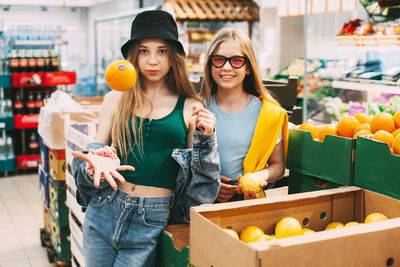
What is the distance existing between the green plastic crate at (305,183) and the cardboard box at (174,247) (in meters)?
0.50

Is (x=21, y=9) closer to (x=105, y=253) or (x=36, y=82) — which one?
(x=36, y=82)

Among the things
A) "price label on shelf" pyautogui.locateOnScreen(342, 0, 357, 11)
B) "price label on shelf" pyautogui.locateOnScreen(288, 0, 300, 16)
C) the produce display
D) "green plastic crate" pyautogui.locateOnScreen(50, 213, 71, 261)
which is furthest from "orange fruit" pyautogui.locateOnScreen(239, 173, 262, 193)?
"price label on shelf" pyautogui.locateOnScreen(288, 0, 300, 16)

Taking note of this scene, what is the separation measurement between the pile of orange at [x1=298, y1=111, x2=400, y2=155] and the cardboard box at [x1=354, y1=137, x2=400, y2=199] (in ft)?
0.18

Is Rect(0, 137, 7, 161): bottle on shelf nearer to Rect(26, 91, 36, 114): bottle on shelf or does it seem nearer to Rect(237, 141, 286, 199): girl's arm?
Rect(26, 91, 36, 114): bottle on shelf

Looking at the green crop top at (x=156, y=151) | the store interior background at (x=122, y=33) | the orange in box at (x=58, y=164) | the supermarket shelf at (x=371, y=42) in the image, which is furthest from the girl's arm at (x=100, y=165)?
the store interior background at (x=122, y=33)

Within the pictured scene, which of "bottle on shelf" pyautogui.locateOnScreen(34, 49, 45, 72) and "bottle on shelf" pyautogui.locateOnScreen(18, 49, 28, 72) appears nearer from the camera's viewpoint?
"bottle on shelf" pyautogui.locateOnScreen(18, 49, 28, 72)

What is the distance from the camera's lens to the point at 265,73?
20.2 ft

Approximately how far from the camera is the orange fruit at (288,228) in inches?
59.6

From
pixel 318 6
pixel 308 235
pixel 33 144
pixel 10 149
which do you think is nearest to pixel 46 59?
pixel 33 144

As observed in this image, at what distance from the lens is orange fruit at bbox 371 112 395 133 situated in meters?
1.88

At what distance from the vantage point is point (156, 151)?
1853 millimetres

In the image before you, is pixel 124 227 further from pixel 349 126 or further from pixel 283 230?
pixel 349 126

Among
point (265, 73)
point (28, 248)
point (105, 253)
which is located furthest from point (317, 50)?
point (105, 253)

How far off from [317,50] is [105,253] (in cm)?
419
